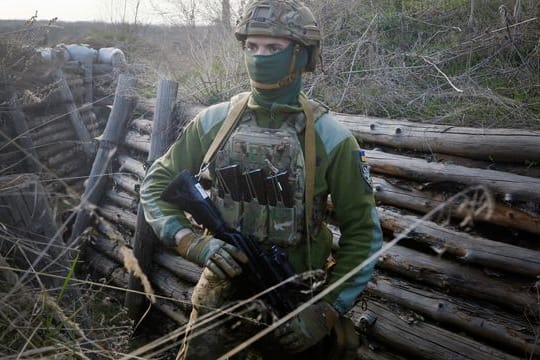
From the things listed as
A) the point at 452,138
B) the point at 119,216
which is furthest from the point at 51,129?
the point at 452,138

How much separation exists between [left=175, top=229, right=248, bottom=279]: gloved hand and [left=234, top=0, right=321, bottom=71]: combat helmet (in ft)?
3.57

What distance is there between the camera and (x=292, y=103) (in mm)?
2793

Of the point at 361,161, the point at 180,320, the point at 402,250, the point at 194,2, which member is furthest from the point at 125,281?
the point at 194,2

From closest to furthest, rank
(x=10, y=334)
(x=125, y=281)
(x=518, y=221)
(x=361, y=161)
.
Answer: (x=10, y=334) < (x=361, y=161) < (x=518, y=221) < (x=125, y=281)

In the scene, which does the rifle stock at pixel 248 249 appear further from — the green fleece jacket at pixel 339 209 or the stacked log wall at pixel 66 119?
the stacked log wall at pixel 66 119

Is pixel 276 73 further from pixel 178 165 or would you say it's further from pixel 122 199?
pixel 122 199

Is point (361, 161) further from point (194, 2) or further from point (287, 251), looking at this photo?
point (194, 2)

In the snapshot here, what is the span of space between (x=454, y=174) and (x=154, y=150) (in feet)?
9.20

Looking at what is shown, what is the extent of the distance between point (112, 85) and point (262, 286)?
20.6 feet

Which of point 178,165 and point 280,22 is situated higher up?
point 280,22

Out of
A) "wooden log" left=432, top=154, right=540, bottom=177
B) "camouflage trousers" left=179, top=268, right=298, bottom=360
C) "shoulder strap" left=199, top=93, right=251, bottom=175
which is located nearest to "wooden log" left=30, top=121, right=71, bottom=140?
"shoulder strap" left=199, top=93, right=251, bottom=175

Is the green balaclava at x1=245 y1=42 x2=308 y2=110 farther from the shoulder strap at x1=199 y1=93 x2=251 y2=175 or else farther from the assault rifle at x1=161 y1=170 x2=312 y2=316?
the assault rifle at x1=161 y1=170 x2=312 y2=316

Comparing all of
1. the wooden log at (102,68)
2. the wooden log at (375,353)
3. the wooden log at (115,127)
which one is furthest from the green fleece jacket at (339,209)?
the wooden log at (102,68)

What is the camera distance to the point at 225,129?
279cm
